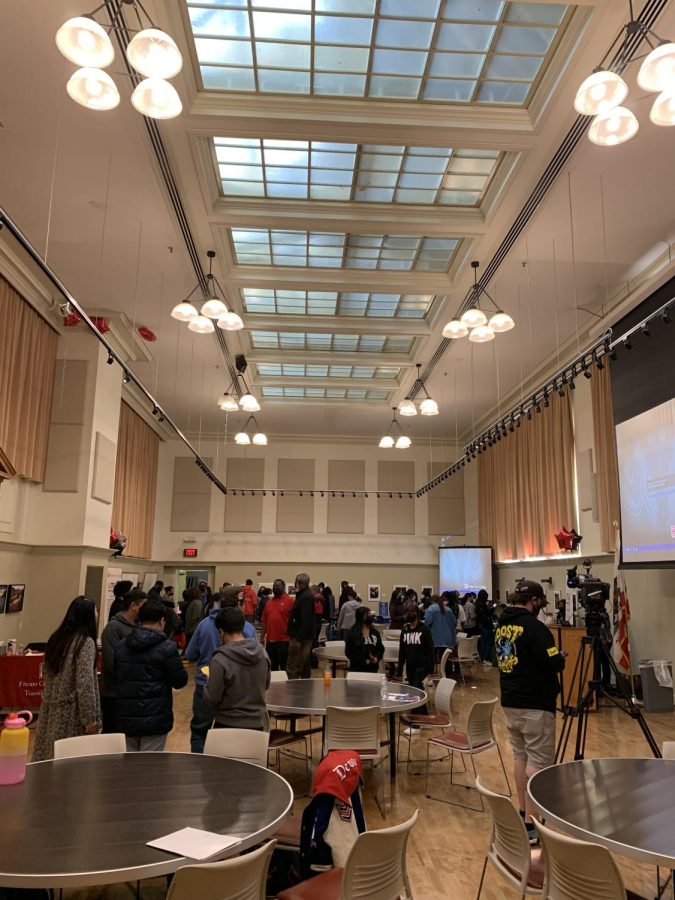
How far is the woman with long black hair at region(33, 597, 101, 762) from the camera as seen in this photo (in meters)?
3.91

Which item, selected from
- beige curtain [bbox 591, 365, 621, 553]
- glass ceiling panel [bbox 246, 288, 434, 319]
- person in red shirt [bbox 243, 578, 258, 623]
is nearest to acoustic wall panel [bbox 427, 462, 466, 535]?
person in red shirt [bbox 243, 578, 258, 623]

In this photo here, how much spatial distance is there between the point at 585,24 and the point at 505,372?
26.3ft

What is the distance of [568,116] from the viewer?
554 centimetres

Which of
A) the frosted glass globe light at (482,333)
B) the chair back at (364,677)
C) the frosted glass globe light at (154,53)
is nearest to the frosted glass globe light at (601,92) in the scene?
the frosted glass globe light at (154,53)

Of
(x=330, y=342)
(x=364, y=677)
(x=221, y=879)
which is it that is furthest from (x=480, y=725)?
(x=330, y=342)

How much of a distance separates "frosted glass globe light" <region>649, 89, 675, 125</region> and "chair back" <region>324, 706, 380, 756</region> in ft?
13.6

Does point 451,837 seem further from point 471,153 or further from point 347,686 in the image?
point 471,153

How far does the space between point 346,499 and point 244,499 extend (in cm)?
278

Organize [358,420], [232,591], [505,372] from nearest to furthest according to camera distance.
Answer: [232,591]
[505,372]
[358,420]

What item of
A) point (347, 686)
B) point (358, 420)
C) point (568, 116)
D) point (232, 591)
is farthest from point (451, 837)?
point (358, 420)

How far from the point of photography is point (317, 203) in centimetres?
732

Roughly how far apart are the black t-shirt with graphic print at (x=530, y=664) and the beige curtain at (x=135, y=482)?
10.3 metres

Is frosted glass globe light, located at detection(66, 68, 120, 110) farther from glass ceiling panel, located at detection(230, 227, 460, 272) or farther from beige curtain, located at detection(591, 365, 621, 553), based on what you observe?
beige curtain, located at detection(591, 365, 621, 553)

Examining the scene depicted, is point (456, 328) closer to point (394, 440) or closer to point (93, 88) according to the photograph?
point (93, 88)
